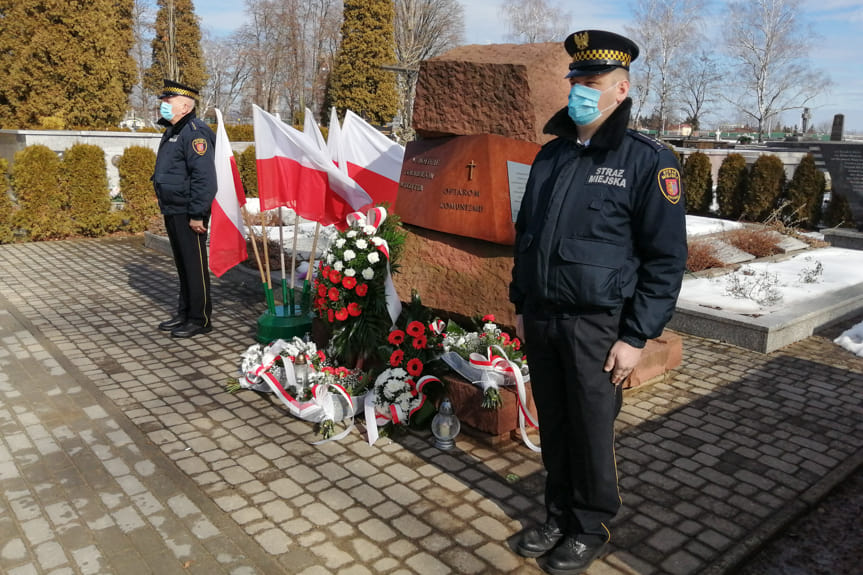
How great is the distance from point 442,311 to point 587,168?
2217 mm

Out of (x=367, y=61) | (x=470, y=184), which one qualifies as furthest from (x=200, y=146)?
(x=367, y=61)

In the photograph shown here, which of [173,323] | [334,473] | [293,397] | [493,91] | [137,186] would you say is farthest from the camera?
[137,186]

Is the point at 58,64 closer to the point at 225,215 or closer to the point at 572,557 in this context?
the point at 225,215

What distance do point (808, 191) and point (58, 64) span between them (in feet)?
52.5

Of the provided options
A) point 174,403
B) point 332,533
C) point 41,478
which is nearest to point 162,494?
point 41,478

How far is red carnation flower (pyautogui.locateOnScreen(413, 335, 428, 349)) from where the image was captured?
13.7ft

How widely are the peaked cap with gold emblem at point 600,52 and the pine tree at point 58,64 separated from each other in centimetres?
1475

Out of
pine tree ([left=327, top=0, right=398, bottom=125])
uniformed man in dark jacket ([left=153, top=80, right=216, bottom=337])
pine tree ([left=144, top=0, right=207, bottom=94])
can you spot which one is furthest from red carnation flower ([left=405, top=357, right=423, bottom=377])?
pine tree ([left=144, top=0, right=207, bottom=94])

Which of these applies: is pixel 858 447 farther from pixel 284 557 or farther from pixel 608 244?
pixel 284 557

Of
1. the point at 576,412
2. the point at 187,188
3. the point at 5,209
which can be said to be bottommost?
the point at 5,209

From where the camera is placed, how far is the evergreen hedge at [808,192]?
39.7 ft

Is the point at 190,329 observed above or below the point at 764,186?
below

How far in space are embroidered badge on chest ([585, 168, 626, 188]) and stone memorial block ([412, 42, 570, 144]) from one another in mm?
1780

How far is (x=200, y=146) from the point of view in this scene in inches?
219
